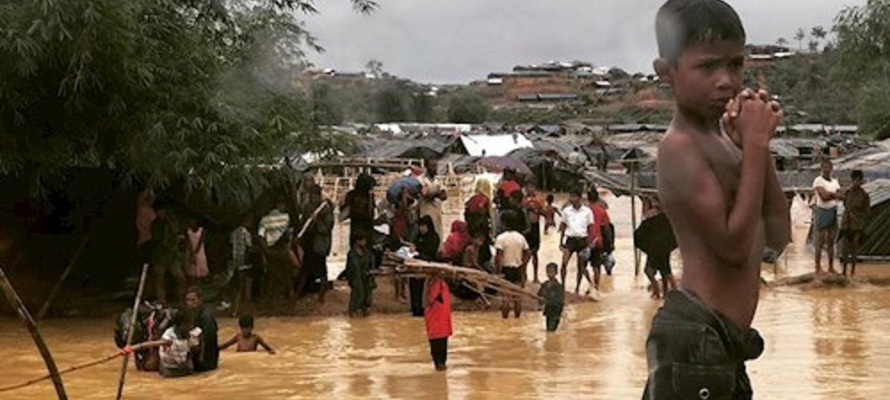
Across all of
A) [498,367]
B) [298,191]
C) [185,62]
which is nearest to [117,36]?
[185,62]

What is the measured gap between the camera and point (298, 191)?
16234mm

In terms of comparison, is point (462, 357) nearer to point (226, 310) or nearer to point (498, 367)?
point (498, 367)

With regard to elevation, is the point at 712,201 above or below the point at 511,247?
below

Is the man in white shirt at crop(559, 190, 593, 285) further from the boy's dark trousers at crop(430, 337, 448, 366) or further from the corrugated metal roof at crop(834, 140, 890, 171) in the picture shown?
the corrugated metal roof at crop(834, 140, 890, 171)

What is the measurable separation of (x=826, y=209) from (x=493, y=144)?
32195 mm

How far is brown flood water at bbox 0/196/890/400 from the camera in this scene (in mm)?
10117

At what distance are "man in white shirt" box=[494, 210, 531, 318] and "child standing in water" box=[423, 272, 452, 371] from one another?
143 inches

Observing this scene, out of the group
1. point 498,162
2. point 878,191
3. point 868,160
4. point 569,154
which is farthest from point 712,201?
point 569,154

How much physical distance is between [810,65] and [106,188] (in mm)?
64221

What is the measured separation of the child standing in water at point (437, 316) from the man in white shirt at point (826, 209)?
797 cm

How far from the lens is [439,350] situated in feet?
36.0

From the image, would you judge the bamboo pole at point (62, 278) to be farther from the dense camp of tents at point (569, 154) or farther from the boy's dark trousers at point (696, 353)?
the boy's dark trousers at point (696, 353)

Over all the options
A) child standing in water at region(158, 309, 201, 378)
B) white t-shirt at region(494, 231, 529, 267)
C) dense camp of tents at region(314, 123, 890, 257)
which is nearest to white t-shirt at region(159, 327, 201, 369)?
child standing in water at region(158, 309, 201, 378)

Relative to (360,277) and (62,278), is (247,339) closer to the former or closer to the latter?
(360,277)
